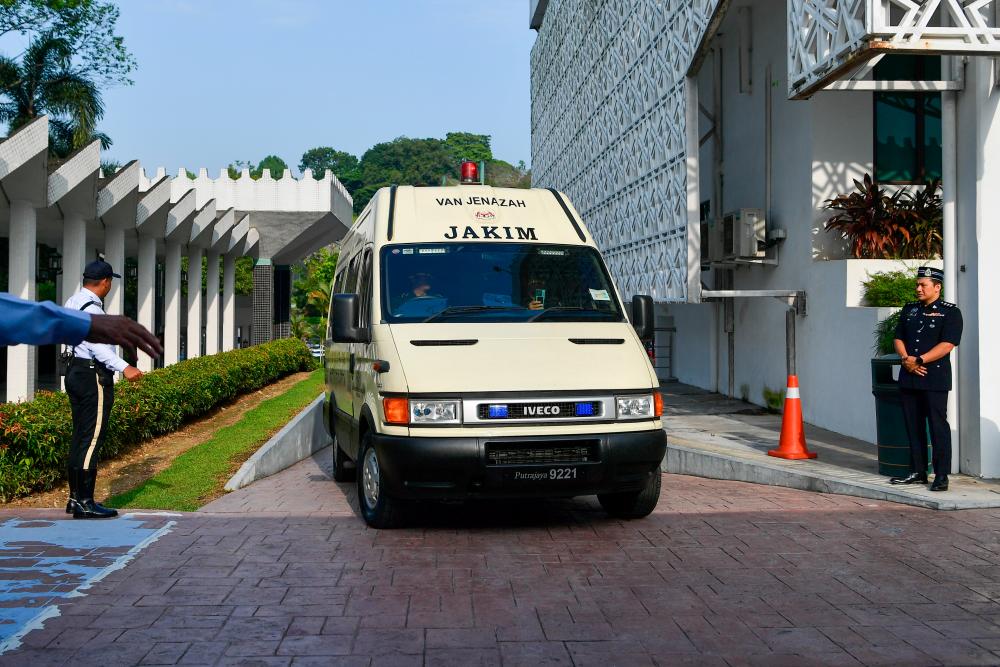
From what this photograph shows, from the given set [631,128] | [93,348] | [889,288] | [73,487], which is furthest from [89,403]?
[631,128]

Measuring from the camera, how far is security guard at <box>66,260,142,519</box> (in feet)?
25.2

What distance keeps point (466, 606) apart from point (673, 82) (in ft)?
41.0

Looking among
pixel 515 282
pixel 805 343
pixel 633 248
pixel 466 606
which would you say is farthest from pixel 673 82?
pixel 466 606

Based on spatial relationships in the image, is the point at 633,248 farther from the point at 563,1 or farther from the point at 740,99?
the point at 563,1

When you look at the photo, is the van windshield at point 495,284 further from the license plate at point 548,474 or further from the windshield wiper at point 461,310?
the license plate at point 548,474

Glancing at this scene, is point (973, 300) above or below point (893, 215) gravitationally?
below

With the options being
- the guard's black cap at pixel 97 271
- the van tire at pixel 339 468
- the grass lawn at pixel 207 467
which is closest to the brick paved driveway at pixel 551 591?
the grass lawn at pixel 207 467

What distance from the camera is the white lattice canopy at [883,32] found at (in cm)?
844

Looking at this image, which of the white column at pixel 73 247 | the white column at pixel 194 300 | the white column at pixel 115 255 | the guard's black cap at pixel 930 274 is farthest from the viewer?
the white column at pixel 194 300

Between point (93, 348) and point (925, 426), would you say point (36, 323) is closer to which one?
point (93, 348)

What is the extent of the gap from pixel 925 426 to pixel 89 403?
693cm

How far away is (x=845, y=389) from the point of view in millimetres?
12562

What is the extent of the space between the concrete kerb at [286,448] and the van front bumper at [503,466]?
338 cm

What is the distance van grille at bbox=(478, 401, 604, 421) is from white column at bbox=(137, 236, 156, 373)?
1585cm
